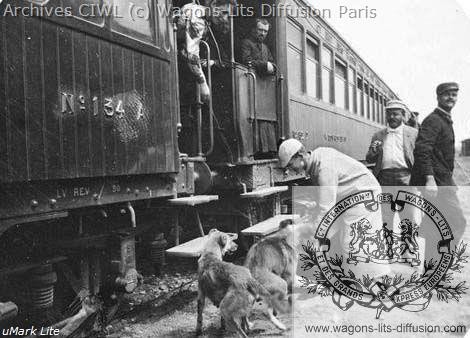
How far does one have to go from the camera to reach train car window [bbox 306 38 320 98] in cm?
756

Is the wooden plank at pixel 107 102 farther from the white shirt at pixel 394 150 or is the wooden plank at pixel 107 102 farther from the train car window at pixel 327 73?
the train car window at pixel 327 73

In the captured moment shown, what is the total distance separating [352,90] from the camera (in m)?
10.6

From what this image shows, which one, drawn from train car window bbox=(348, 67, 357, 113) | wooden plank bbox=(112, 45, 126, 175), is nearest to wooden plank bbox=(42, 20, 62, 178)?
wooden plank bbox=(112, 45, 126, 175)

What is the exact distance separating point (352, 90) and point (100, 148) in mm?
8282

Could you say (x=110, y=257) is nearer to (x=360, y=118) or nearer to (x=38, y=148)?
(x=38, y=148)

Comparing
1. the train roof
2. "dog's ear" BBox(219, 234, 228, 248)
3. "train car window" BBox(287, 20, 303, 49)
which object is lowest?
"dog's ear" BBox(219, 234, 228, 248)

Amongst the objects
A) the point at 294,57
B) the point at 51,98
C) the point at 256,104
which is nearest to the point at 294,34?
the point at 294,57

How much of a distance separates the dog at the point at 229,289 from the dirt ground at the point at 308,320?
0.32 metres

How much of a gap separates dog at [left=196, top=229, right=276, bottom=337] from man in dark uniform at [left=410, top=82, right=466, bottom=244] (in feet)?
6.98

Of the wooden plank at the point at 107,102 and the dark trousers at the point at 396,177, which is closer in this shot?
the wooden plank at the point at 107,102

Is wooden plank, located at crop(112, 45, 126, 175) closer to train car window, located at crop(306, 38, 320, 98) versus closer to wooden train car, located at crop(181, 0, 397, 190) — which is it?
wooden train car, located at crop(181, 0, 397, 190)

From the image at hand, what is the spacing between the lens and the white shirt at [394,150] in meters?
5.34

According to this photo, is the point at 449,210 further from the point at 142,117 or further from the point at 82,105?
the point at 82,105

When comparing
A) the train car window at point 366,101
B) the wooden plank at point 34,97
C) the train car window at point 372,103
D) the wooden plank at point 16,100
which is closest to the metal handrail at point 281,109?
the wooden plank at point 34,97
